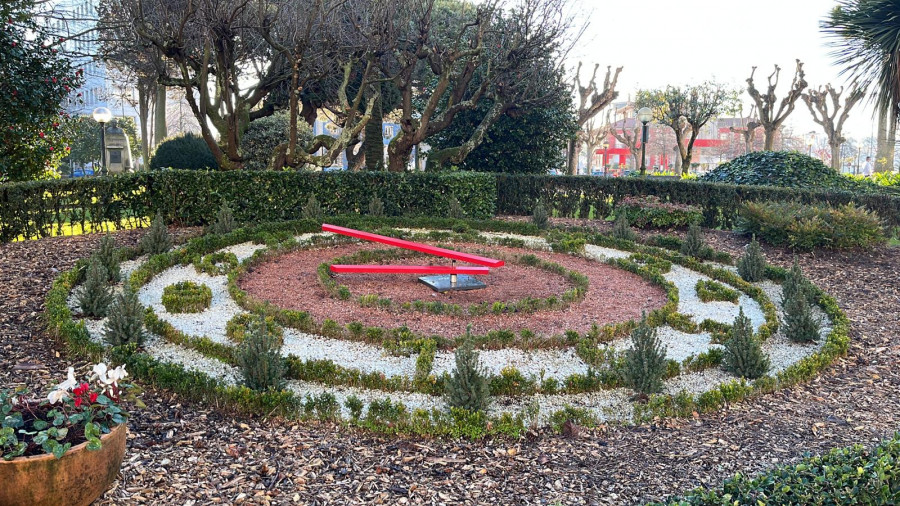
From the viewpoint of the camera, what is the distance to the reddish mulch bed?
6.71 meters

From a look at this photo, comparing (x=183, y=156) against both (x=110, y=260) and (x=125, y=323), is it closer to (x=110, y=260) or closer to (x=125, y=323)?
(x=110, y=260)

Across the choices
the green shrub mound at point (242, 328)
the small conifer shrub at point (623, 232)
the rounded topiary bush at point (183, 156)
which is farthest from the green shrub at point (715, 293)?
the rounded topiary bush at point (183, 156)

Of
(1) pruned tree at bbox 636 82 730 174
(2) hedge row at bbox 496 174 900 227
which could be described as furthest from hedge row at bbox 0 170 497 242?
(1) pruned tree at bbox 636 82 730 174

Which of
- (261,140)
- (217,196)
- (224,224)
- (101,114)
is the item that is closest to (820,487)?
(224,224)

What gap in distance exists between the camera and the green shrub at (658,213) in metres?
12.8

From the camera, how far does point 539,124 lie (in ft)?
57.3

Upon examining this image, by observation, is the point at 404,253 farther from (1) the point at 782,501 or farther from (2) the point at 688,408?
(1) the point at 782,501

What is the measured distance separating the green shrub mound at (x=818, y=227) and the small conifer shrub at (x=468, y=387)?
790 centimetres

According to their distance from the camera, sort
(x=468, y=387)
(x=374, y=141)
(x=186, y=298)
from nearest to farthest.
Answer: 1. (x=468, y=387)
2. (x=186, y=298)
3. (x=374, y=141)

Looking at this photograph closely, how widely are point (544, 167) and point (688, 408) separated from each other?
13587 millimetres

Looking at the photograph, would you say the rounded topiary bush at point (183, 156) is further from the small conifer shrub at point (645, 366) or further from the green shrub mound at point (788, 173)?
the small conifer shrub at point (645, 366)

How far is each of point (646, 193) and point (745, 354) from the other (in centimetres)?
940

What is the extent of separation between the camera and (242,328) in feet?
20.2

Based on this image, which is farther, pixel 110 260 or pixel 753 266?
pixel 753 266
